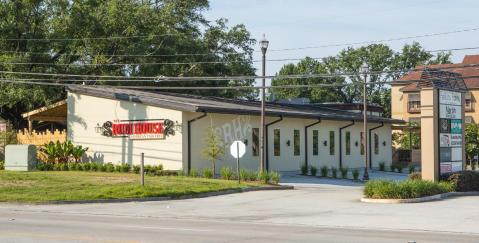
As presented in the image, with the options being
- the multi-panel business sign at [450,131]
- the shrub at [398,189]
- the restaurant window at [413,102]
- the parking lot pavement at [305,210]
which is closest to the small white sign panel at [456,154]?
the multi-panel business sign at [450,131]

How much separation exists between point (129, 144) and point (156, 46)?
16577 mm

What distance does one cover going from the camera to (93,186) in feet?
90.6

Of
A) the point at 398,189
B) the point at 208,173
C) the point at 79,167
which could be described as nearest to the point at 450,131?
the point at 398,189

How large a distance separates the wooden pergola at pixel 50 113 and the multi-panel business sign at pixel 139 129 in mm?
3403

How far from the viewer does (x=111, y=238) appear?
47.3ft

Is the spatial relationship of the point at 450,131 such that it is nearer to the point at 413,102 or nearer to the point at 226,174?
the point at 226,174

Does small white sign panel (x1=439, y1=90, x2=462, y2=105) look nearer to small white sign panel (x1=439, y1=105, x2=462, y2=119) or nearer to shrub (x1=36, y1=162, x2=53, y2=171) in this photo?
small white sign panel (x1=439, y1=105, x2=462, y2=119)

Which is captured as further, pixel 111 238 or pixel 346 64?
pixel 346 64

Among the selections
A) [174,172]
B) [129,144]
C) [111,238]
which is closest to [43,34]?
[129,144]

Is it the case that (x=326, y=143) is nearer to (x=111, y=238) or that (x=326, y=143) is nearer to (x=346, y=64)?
(x=111, y=238)

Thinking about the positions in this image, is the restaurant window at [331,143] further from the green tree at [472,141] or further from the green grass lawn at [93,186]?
the green tree at [472,141]

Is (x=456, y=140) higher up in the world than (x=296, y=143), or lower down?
lower down

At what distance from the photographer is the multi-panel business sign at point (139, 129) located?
115 ft

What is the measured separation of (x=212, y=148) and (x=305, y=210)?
38.0 ft
